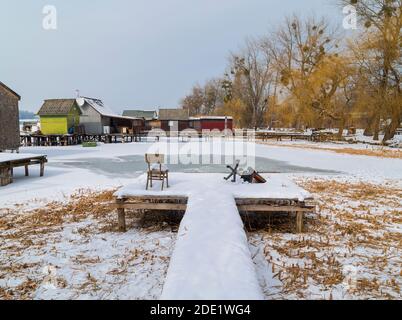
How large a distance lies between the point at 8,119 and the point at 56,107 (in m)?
12.8

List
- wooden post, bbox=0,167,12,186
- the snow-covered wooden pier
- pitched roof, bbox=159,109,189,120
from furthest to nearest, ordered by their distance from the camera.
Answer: pitched roof, bbox=159,109,189,120, wooden post, bbox=0,167,12,186, the snow-covered wooden pier

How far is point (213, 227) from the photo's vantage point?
14.9 feet

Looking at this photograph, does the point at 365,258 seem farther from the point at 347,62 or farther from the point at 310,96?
the point at 310,96

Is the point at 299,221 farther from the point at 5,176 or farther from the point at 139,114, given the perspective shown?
the point at 139,114

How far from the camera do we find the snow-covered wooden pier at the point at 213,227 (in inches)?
124

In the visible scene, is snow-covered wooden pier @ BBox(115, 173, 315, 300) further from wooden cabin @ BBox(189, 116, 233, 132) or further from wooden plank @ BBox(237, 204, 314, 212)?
wooden cabin @ BBox(189, 116, 233, 132)

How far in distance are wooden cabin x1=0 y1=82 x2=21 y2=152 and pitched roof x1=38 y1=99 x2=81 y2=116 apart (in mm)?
10611

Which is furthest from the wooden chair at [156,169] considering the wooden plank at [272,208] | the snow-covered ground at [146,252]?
the wooden plank at [272,208]

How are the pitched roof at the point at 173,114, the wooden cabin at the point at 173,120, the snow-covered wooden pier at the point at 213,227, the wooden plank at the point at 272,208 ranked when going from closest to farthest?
the snow-covered wooden pier at the point at 213,227, the wooden plank at the point at 272,208, the wooden cabin at the point at 173,120, the pitched roof at the point at 173,114

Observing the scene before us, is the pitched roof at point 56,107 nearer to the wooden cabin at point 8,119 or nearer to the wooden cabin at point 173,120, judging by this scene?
the wooden cabin at point 8,119

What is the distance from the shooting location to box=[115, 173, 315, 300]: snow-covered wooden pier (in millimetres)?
3137

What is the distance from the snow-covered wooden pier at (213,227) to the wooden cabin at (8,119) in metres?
16.3

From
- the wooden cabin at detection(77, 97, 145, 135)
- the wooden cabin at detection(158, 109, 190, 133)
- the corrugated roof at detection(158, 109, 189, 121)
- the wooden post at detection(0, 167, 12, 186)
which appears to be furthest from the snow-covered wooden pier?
the corrugated roof at detection(158, 109, 189, 121)

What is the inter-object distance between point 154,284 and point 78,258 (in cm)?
158
